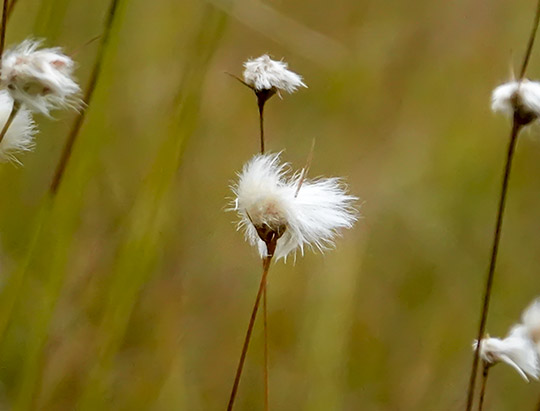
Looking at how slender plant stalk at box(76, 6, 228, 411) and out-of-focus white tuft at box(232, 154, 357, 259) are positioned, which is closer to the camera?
out-of-focus white tuft at box(232, 154, 357, 259)

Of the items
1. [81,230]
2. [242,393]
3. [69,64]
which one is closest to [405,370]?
[242,393]

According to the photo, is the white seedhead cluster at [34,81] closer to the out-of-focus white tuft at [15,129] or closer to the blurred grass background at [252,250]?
the out-of-focus white tuft at [15,129]

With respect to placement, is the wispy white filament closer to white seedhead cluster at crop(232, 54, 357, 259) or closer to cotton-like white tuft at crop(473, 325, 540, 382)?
cotton-like white tuft at crop(473, 325, 540, 382)

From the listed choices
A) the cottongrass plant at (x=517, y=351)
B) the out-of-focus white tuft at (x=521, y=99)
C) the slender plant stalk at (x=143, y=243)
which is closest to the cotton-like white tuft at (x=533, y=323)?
the cottongrass plant at (x=517, y=351)

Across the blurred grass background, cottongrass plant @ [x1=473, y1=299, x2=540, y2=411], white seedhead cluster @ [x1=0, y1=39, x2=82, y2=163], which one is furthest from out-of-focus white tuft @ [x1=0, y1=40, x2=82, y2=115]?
cottongrass plant @ [x1=473, y1=299, x2=540, y2=411]

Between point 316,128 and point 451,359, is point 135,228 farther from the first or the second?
point 316,128

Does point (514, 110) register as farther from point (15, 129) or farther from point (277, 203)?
point (15, 129)
